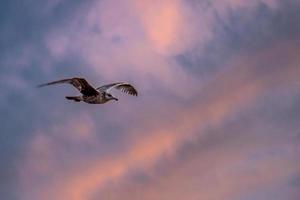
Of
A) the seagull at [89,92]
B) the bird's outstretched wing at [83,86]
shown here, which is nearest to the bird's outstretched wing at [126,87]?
the seagull at [89,92]

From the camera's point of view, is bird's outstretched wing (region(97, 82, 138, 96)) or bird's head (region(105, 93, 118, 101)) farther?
bird's outstretched wing (region(97, 82, 138, 96))

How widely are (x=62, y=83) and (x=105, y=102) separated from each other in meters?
14.2

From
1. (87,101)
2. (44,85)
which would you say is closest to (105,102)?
(87,101)

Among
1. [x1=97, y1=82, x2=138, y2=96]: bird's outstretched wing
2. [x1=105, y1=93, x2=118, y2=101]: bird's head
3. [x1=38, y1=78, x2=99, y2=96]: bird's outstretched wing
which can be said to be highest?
[x1=97, y1=82, x2=138, y2=96]: bird's outstretched wing

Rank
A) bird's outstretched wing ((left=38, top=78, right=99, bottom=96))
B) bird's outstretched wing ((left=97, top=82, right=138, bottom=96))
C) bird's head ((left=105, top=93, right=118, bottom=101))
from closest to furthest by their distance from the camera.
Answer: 1. bird's outstretched wing ((left=38, top=78, right=99, bottom=96))
2. bird's head ((left=105, top=93, right=118, bottom=101))
3. bird's outstretched wing ((left=97, top=82, right=138, bottom=96))

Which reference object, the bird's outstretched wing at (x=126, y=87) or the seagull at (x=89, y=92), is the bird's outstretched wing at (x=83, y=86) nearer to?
the seagull at (x=89, y=92)

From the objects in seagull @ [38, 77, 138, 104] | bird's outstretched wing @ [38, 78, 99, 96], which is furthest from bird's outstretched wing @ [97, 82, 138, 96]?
bird's outstretched wing @ [38, 78, 99, 96]

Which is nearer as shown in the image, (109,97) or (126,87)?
(109,97)

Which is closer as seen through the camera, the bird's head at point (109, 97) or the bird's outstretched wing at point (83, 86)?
the bird's outstretched wing at point (83, 86)

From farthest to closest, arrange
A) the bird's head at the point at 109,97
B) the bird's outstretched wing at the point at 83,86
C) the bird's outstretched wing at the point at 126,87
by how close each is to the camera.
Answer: the bird's outstretched wing at the point at 126,87 → the bird's head at the point at 109,97 → the bird's outstretched wing at the point at 83,86

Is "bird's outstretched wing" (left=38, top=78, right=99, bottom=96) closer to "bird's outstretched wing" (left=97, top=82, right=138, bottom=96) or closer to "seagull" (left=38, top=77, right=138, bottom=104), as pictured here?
"seagull" (left=38, top=77, right=138, bottom=104)

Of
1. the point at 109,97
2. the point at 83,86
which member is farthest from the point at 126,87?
the point at 83,86

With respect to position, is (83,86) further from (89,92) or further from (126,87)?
(126,87)

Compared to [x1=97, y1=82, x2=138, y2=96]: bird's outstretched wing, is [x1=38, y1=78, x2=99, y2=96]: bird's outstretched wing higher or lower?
[x1=97, y1=82, x2=138, y2=96]: bird's outstretched wing
